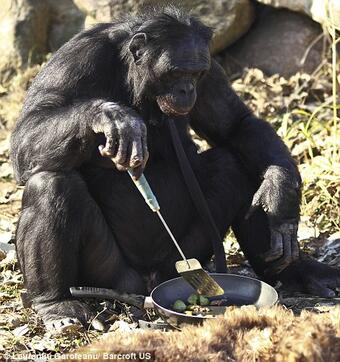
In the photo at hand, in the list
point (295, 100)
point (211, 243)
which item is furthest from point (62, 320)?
point (295, 100)

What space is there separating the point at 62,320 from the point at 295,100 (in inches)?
205

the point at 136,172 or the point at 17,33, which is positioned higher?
the point at 17,33

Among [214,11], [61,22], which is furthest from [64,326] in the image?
[61,22]

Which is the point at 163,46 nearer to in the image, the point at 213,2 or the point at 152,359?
the point at 152,359

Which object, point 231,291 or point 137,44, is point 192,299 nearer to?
point 231,291

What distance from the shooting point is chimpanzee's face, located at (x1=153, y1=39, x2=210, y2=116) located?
5891 millimetres

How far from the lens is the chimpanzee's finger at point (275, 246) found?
6270 mm

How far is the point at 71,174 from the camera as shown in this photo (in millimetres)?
5910

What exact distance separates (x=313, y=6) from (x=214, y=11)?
1263mm

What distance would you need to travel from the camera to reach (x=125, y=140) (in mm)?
5367

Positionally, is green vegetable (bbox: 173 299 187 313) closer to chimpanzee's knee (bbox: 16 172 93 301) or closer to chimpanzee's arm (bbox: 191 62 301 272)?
chimpanzee's knee (bbox: 16 172 93 301)

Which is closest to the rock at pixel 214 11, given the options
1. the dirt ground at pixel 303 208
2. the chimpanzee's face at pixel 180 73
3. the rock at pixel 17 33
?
the dirt ground at pixel 303 208

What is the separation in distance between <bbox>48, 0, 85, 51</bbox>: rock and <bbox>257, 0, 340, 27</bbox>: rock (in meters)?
2.49

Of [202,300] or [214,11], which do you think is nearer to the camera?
[202,300]
